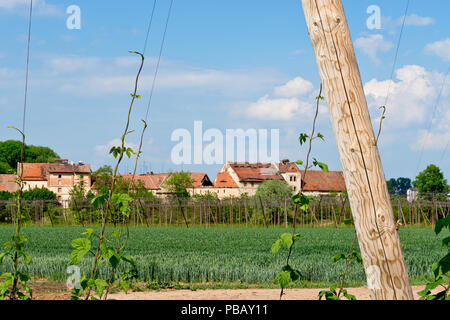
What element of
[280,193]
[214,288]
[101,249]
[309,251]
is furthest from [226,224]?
[101,249]

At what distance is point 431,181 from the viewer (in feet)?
177

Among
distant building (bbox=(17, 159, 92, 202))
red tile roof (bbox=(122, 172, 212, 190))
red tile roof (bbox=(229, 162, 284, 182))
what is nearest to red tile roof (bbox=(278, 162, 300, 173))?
red tile roof (bbox=(229, 162, 284, 182))

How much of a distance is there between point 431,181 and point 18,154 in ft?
165

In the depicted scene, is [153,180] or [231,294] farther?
[153,180]

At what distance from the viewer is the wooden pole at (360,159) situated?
6.90 feet

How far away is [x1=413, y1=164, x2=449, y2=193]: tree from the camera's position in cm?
5409

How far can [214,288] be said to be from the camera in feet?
25.4

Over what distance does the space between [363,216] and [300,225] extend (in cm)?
A: 3264

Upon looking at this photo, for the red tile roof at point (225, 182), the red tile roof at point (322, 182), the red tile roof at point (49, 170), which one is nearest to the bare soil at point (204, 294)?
the red tile roof at point (322, 182)

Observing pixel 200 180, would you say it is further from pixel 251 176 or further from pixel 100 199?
pixel 100 199

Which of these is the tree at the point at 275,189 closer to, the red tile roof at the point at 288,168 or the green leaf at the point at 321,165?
the red tile roof at the point at 288,168


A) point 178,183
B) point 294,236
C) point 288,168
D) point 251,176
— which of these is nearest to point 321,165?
point 294,236

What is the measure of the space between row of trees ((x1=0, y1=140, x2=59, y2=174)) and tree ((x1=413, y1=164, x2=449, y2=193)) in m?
45.8
